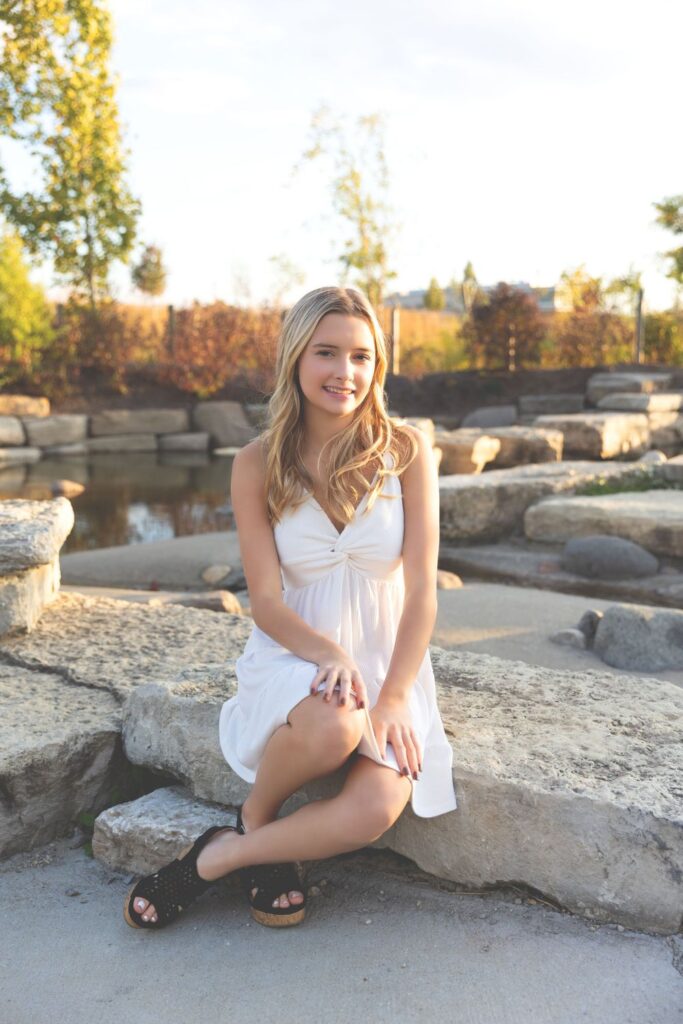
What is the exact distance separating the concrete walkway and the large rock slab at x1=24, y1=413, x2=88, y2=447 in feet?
41.7

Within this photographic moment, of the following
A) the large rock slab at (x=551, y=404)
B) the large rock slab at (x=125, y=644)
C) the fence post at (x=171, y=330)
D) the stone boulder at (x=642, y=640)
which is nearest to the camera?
the large rock slab at (x=125, y=644)

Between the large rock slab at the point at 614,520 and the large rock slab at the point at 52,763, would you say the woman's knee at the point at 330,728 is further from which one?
the large rock slab at the point at 614,520

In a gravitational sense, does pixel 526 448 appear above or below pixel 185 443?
above

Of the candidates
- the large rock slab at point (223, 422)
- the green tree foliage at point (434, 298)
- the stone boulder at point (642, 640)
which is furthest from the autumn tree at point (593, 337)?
the green tree foliage at point (434, 298)

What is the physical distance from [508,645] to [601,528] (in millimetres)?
2010

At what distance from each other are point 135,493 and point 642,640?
7.31 m

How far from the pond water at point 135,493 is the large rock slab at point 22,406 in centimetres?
153

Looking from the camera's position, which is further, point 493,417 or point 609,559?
point 493,417

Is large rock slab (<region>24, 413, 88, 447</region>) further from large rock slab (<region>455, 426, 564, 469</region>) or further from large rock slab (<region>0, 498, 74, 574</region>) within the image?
large rock slab (<region>0, 498, 74, 574</region>)

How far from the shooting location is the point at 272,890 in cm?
201

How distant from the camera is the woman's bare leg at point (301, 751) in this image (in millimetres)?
1932

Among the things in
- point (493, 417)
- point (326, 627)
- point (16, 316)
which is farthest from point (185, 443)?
point (326, 627)

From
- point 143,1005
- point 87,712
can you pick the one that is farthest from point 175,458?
point 143,1005

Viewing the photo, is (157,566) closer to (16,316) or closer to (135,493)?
(135,493)
